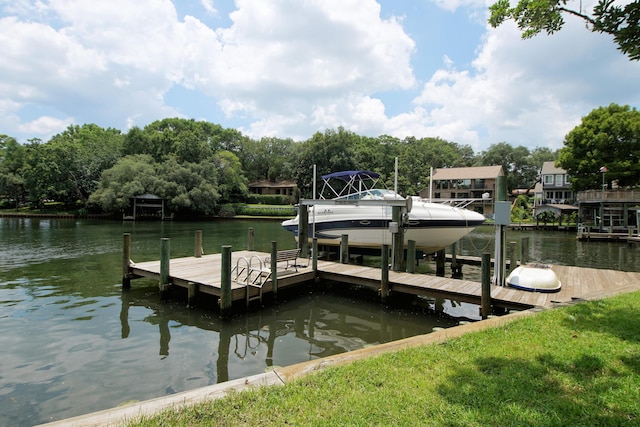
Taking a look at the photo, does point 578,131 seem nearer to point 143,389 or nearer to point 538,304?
point 538,304

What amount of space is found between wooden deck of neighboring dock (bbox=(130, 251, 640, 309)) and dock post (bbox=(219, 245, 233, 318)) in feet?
0.98

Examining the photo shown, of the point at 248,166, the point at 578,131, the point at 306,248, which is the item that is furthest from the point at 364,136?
the point at 306,248

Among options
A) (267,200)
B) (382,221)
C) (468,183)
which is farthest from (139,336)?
(468,183)

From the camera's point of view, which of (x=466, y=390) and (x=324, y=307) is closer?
(x=466, y=390)

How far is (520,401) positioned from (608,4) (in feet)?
14.1

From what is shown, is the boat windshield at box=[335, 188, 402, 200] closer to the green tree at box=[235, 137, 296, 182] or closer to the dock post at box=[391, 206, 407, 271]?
the dock post at box=[391, 206, 407, 271]

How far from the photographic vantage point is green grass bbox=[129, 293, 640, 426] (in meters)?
3.17

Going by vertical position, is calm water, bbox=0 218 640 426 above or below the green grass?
below

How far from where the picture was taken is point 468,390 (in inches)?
143

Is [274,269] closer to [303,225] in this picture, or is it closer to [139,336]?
[139,336]

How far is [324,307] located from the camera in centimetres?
1051

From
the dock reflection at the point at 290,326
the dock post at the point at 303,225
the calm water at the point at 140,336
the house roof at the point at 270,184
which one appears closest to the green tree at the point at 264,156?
the house roof at the point at 270,184

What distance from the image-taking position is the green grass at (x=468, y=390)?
3.17 metres

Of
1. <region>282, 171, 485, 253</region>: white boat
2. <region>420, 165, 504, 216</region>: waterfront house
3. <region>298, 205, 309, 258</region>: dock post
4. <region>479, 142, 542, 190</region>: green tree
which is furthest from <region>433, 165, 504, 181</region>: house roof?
<region>298, 205, 309, 258</region>: dock post
